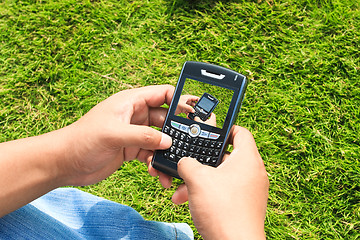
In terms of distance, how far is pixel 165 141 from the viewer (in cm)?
163

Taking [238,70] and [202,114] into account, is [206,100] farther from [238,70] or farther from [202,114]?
[238,70]

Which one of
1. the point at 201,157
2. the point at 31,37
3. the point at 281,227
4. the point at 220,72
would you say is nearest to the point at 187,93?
the point at 220,72

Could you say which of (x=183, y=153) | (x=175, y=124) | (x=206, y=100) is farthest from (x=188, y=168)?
(x=206, y=100)

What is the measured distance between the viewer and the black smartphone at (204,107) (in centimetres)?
170

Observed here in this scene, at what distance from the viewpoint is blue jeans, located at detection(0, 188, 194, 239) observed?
1.32 m

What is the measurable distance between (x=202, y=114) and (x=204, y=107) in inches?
1.6

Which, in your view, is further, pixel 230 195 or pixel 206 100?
pixel 206 100

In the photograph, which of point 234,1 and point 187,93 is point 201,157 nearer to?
point 187,93

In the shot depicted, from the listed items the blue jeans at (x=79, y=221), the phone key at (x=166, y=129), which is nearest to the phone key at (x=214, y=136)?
the phone key at (x=166, y=129)

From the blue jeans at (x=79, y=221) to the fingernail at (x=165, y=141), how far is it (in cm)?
38

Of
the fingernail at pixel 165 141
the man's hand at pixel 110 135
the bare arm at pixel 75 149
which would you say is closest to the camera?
the bare arm at pixel 75 149

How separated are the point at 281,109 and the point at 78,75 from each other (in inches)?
66.3

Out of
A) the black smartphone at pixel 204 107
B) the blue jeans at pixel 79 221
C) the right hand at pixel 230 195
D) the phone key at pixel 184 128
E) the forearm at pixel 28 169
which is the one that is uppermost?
the black smartphone at pixel 204 107

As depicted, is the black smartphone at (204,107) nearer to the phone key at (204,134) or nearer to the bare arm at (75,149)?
the phone key at (204,134)
